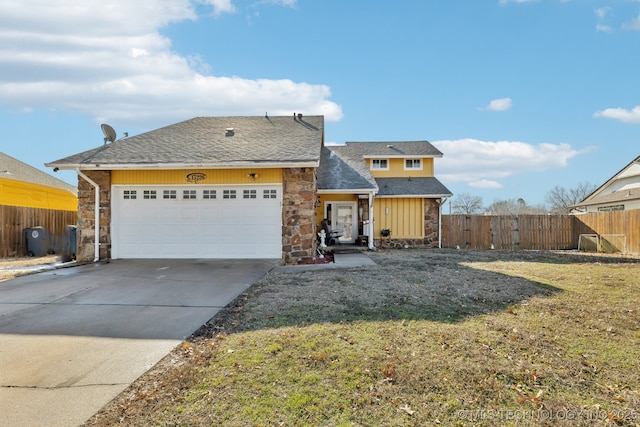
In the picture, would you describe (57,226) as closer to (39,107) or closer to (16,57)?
(39,107)

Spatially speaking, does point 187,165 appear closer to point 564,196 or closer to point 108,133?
point 108,133

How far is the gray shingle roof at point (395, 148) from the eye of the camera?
64.8ft

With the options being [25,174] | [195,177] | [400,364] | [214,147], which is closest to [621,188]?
[214,147]

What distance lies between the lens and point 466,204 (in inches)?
1623

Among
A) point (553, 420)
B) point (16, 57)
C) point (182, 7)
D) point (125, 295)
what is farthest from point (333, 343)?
point (16, 57)

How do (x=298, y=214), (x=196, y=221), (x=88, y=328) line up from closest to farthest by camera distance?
(x=88, y=328)
(x=298, y=214)
(x=196, y=221)

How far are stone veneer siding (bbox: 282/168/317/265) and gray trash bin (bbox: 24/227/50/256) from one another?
1059 centimetres

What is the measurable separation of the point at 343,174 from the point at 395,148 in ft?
21.0

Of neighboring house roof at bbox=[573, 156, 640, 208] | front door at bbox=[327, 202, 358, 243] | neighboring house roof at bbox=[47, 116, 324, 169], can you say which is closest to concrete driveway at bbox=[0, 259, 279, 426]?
neighboring house roof at bbox=[47, 116, 324, 169]

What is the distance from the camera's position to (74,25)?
9.00 m

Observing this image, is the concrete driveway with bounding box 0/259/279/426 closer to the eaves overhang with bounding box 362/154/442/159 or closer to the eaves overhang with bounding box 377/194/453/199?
the eaves overhang with bounding box 377/194/453/199

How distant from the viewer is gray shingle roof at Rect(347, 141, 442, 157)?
64.8ft

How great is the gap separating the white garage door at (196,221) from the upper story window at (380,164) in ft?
34.3

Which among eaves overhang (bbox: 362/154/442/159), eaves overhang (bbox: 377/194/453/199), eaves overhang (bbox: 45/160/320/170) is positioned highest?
eaves overhang (bbox: 362/154/442/159)
